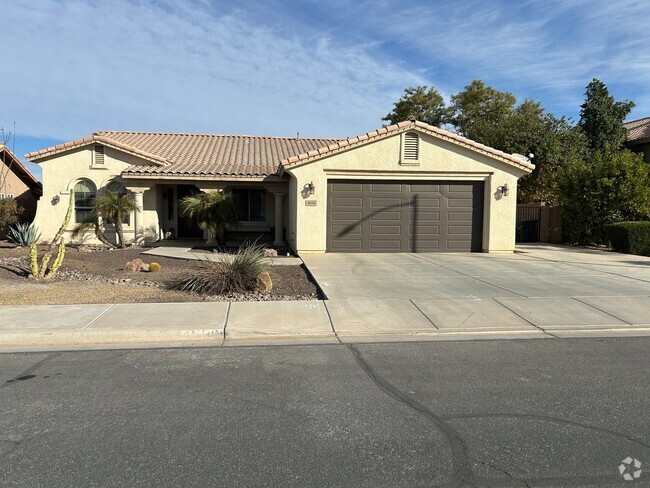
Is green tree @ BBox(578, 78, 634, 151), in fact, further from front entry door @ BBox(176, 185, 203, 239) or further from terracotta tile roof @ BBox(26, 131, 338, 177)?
front entry door @ BBox(176, 185, 203, 239)

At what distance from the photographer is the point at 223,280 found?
9.70 m

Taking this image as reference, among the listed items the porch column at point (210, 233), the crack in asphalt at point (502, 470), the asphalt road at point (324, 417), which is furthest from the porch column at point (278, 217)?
the crack in asphalt at point (502, 470)

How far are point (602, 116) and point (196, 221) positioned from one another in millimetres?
23297

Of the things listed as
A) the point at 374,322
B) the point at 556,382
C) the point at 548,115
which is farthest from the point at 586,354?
the point at 548,115

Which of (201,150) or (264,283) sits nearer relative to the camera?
(264,283)

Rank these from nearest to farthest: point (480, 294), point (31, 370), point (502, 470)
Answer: point (502, 470), point (31, 370), point (480, 294)

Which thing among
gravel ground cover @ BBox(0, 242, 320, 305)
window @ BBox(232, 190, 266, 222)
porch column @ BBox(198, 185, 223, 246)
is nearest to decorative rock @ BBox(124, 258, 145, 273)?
Result: gravel ground cover @ BBox(0, 242, 320, 305)

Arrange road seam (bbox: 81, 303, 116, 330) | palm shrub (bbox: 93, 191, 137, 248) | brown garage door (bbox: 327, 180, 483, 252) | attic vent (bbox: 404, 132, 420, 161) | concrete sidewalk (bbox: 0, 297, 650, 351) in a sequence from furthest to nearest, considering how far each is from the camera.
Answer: palm shrub (bbox: 93, 191, 137, 248) → brown garage door (bbox: 327, 180, 483, 252) → attic vent (bbox: 404, 132, 420, 161) → road seam (bbox: 81, 303, 116, 330) → concrete sidewalk (bbox: 0, 297, 650, 351)

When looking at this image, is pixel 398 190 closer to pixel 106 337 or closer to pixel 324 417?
pixel 106 337

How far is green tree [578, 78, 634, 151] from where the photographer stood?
28.2 meters

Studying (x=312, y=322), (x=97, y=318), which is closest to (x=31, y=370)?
(x=97, y=318)

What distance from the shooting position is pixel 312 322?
7609mm

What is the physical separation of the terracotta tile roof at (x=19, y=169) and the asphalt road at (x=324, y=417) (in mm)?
21047

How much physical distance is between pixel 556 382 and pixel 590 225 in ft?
57.6
